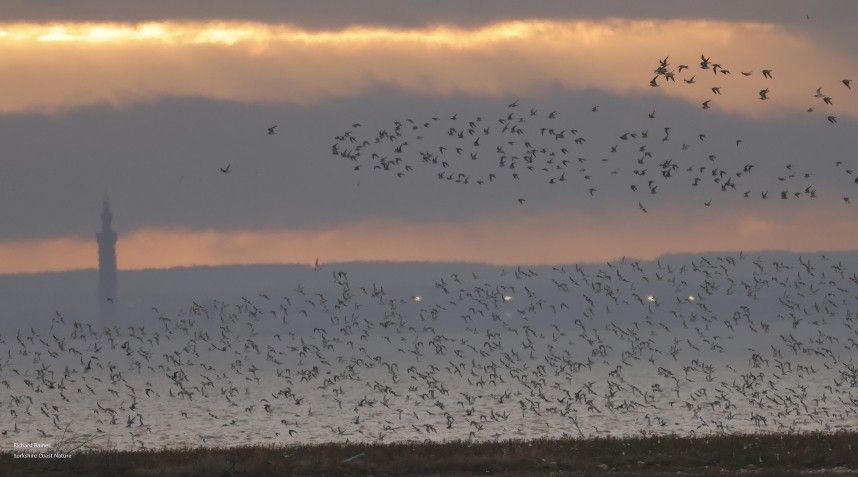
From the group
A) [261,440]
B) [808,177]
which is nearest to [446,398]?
[261,440]

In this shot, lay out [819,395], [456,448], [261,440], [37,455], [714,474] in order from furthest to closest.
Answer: [819,395] → [261,440] → [456,448] → [37,455] → [714,474]

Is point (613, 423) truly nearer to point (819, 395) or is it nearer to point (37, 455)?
point (819, 395)

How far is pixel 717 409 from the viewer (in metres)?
116

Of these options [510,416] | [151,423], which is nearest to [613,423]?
[510,416]

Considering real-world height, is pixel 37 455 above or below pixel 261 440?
above

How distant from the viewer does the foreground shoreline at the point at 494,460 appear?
34.7 meters

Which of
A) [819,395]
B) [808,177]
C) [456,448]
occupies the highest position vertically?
[808,177]

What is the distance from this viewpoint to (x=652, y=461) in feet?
120

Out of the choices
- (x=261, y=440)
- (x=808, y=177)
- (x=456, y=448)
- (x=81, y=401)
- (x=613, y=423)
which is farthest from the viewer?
(x=81, y=401)

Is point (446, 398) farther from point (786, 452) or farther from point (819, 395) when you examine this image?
point (786, 452)

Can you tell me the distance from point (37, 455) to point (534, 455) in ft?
48.6

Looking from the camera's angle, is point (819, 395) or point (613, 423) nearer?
point (613, 423)

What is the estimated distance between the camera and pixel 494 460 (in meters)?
36.1

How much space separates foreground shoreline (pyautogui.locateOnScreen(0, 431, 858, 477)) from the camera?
114 feet
